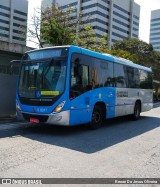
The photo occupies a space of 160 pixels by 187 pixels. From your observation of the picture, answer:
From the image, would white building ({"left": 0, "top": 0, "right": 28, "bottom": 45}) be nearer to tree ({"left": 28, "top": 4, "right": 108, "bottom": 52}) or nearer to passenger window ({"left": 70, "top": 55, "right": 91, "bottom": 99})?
tree ({"left": 28, "top": 4, "right": 108, "bottom": 52})

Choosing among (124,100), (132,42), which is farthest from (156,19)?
(124,100)

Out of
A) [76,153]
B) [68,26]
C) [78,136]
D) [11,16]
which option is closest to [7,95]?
[78,136]

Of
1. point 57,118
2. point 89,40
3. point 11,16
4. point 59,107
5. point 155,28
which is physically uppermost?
point 155,28

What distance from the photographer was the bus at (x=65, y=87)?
29.7 feet

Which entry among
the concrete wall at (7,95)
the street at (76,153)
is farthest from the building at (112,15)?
the street at (76,153)

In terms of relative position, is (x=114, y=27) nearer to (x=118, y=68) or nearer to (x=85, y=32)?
(x=85, y=32)

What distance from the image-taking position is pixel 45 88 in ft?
30.5

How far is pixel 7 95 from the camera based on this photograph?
13.6 metres

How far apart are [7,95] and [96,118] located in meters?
5.11

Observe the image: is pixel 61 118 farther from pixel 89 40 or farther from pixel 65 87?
pixel 89 40

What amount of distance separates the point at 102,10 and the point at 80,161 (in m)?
108

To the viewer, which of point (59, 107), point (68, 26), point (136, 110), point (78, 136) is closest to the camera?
point (59, 107)

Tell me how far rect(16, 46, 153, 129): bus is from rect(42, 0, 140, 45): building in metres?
91.8

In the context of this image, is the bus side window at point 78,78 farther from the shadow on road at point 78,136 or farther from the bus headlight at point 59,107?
the shadow on road at point 78,136
